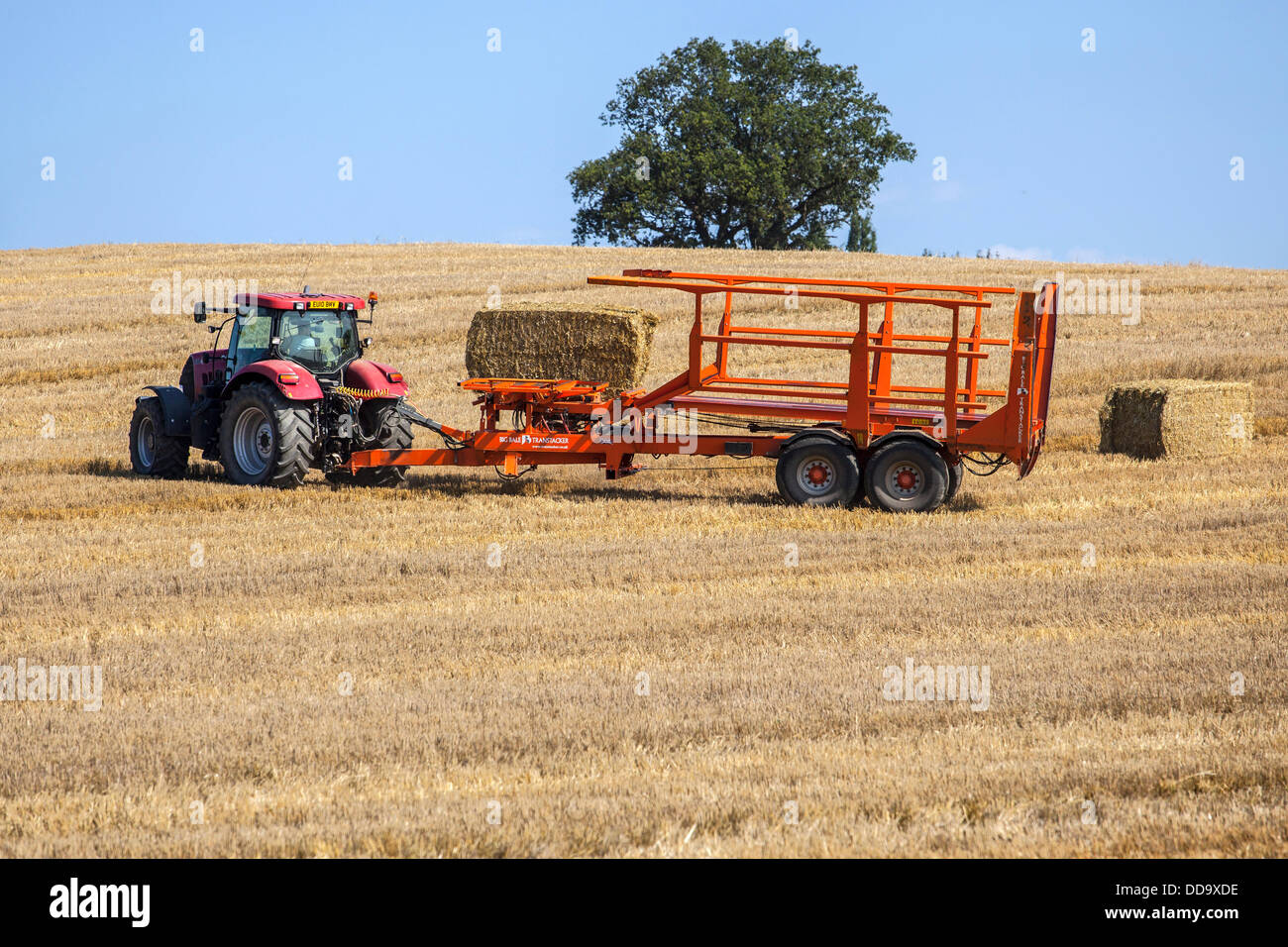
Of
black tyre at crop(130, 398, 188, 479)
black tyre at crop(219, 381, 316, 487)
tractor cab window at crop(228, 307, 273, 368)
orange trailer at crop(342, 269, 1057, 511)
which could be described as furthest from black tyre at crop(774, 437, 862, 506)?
black tyre at crop(130, 398, 188, 479)

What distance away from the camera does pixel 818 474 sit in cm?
1158

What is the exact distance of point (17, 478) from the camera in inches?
512

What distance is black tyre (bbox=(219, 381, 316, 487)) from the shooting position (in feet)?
40.0

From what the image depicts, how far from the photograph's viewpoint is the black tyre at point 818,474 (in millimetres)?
11422

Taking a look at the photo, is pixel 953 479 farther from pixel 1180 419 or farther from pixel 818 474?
pixel 1180 419

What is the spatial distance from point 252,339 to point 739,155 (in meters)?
35.5

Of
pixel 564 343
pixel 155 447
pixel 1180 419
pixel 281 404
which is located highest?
pixel 564 343

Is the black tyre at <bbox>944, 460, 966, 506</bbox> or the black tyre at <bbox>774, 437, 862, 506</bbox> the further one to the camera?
the black tyre at <bbox>944, 460, 966, 506</bbox>

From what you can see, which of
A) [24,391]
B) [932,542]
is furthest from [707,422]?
[24,391]

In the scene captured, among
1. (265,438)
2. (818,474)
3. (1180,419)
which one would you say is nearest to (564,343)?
(265,438)

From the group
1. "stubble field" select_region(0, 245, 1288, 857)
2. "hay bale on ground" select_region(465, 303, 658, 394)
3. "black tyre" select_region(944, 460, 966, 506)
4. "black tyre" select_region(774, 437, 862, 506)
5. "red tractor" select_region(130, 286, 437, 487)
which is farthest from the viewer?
"hay bale on ground" select_region(465, 303, 658, 394)

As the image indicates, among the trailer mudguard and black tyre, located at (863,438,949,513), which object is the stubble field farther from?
the trailer mudguard

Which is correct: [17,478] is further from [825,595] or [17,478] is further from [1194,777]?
[1194,777]
